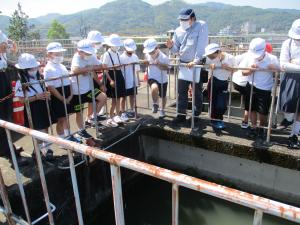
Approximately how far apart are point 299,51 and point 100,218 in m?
4.22

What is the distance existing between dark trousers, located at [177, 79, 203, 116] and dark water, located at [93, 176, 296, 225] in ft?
5.24

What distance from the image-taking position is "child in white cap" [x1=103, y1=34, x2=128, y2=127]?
5272mm

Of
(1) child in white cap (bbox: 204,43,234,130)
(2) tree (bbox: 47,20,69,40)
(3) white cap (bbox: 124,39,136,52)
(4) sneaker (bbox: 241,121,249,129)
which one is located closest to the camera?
(1) child in white cap (bbox: 204,43,234,130)

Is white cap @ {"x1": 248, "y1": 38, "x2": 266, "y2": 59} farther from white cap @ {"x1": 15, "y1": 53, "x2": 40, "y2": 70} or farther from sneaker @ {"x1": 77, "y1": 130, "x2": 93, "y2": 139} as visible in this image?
white cap @ {"x1": 15, "y1": 53, "x2": 40, "y2": 70}

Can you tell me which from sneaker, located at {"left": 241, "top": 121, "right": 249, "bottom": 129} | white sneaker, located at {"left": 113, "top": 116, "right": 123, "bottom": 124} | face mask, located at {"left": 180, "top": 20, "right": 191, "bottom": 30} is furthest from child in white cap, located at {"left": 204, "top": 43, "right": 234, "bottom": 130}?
white sneaker, located at {"left": 113, "top": 116, "right": 123, "bottom": 124}

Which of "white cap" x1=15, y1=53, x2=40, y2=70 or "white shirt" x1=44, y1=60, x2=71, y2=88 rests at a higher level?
"white cap" x1=15, y1=53, x2=40, y2=70

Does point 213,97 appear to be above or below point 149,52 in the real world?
below

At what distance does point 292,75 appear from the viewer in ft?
13.6

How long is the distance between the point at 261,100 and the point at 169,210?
2.56 meters

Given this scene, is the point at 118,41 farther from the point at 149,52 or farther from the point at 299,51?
the point at 299,51

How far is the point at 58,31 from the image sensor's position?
343 ft

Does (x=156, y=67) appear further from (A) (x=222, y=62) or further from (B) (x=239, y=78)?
(B) (x=239, y=78)

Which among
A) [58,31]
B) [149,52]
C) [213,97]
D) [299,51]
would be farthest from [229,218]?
[58,31]

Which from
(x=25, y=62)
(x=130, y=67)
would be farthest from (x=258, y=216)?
(x=130, y=67)
